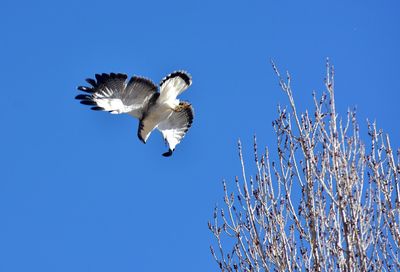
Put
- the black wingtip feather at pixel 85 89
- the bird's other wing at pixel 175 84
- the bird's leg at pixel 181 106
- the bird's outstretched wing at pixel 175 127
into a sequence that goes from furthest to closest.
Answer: the bird's outstretched wing at pixel 175 127 < the bird's leg at pixel 181 106 < the bird's other wing at pixel 175 84 < the black wingtip feather at pixel 85 89

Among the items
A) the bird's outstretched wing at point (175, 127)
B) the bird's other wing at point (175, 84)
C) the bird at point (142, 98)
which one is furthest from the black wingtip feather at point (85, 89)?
the bird's outstretched wing at point (175, 127)

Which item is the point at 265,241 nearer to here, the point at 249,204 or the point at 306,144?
the point at 249,204

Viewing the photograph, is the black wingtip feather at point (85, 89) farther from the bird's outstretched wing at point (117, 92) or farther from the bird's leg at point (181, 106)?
the bird's leg at point (181, 106)

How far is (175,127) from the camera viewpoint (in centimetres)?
1113

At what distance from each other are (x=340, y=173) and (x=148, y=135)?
321cm

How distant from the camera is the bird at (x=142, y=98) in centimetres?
959

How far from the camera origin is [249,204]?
8.95 m

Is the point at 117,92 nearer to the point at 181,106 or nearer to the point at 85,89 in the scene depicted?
the point at 85,89

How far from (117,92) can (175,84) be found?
2.69 feet

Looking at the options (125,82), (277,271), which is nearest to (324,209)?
(277,271)

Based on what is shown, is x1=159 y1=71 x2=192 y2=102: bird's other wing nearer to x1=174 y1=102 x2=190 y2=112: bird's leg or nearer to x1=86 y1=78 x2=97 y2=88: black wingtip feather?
x1=174 y1=102 x2=190 y2=112: bird's leg

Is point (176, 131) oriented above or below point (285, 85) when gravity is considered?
above

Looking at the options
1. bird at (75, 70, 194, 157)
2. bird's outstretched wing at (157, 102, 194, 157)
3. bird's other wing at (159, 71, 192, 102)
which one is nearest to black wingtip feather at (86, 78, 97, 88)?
bird at (75, 70, 194, 157)

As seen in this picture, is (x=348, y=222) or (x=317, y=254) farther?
(x=317, y=254)
